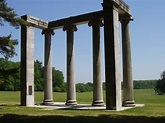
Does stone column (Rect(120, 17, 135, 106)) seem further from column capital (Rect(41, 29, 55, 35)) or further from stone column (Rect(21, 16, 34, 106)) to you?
stone column (Rect(21, 16, 34, 106))

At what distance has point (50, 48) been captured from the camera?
6612cm

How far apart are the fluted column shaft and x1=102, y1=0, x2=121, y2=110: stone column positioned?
6.96 m

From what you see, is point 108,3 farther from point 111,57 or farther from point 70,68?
point 70,68

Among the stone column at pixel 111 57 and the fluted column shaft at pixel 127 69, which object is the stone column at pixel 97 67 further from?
the stone column at pixel 111 57

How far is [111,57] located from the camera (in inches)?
1849

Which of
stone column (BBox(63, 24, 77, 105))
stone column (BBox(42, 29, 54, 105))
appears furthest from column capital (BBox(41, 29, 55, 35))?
stone column (BBox(63, 24, 77, 105))

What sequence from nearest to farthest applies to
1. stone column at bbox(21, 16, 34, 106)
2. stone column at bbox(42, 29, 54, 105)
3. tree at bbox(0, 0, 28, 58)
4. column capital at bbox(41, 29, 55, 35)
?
tree at bbox(0, 0, 28, 58) < stone column at bbox(21, 16, 34, 106) < stone column at bbox(42, 29, 54, 105) < column capital at bbox(41, 29, 55, 35)

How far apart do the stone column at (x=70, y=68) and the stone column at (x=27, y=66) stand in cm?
826

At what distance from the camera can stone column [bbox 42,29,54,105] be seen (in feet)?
212

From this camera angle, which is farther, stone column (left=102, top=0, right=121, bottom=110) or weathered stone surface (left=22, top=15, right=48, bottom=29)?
weathered stone surface (left=22, top=15, right=48, bottom=29)

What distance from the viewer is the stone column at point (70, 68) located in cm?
6019

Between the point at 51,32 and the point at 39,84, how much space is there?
13698 cm
